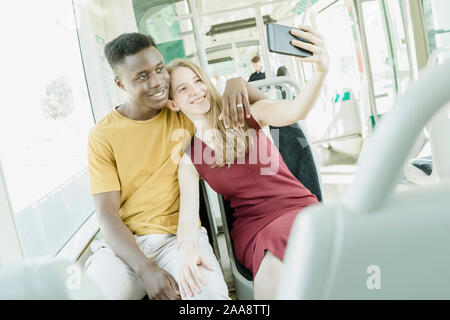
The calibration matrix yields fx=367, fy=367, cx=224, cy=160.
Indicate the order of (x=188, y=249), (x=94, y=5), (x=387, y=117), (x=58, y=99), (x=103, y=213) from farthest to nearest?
(x=94, y=5), (x=58, y=99), (x=103, y=213), (x=188, y=249), (x=387, y=117)

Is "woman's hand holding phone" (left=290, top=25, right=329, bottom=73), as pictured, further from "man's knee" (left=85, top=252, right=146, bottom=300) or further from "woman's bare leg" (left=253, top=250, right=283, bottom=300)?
"man's knee" (left=85, top=252, right=146, bottom=300)

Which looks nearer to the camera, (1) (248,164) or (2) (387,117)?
(2) (387,117)

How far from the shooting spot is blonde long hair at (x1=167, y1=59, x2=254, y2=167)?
1.33 meters

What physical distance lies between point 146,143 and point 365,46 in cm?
316

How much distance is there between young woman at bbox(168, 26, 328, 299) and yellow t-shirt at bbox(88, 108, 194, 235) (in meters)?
0.08

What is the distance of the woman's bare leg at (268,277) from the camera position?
1.02m

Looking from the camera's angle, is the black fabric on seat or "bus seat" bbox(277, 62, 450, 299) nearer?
"bus seat" bbox(277, 62, 450, 299)

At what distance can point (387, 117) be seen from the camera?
1.33 ft

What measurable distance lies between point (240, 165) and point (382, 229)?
3.04 ft

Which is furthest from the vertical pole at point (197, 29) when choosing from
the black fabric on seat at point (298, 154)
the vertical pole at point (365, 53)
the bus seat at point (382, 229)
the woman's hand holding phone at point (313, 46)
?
the vertical pole at point (365, 53)

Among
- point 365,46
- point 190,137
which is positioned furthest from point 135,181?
point 365,46

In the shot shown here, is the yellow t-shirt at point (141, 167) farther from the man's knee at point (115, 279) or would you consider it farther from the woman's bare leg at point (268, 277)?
the woman's bare leg at point (268, 277)

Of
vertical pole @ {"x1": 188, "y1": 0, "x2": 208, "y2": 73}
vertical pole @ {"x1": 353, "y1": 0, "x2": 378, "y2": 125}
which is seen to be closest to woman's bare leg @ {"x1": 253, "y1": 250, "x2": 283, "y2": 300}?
vertical pole @ {"x1": 188, "y1": 0, "x2": 208, "y2": 73}

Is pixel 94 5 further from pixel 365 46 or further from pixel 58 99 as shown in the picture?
pixel 365 46
